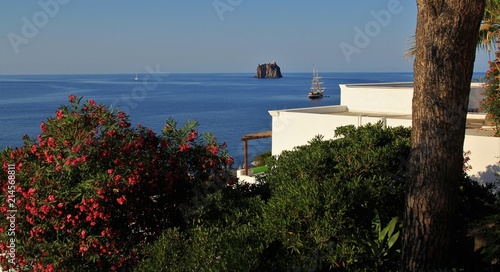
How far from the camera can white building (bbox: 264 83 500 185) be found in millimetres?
11961

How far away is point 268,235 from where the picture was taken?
589 cm

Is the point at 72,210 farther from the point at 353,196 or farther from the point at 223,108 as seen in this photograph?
the point at 223,108

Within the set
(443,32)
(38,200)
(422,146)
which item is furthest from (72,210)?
(443,32)

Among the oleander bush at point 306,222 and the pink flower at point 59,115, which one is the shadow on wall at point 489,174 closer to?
the oleander bush at point 306,222

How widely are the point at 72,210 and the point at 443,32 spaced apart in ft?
14.5

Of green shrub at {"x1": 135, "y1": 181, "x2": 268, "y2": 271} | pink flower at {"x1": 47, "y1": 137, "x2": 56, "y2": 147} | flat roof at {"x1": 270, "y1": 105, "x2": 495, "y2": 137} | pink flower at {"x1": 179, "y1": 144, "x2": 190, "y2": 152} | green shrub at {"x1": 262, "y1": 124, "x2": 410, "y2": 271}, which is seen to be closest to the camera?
green shrub at {"x1": 135, "y1": 181, "x2": 268, "y2": 271}

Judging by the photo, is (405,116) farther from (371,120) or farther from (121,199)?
(121,199)

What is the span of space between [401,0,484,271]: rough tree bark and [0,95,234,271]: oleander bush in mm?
2691

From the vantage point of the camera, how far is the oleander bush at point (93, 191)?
620 centimetres

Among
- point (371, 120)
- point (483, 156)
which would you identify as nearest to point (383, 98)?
point (371, 120)

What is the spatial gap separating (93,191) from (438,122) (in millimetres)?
3733

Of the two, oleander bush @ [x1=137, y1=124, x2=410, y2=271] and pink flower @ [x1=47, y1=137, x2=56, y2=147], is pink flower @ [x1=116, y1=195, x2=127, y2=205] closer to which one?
oleander bush @ [x1=137, y1=124, x2=410, y2=271]

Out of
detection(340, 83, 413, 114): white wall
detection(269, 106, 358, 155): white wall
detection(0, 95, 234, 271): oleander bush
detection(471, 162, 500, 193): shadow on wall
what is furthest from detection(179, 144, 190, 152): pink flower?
detection(340, 83, 413, 114): white wall

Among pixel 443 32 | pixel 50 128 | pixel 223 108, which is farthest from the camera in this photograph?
pixel 223 108
